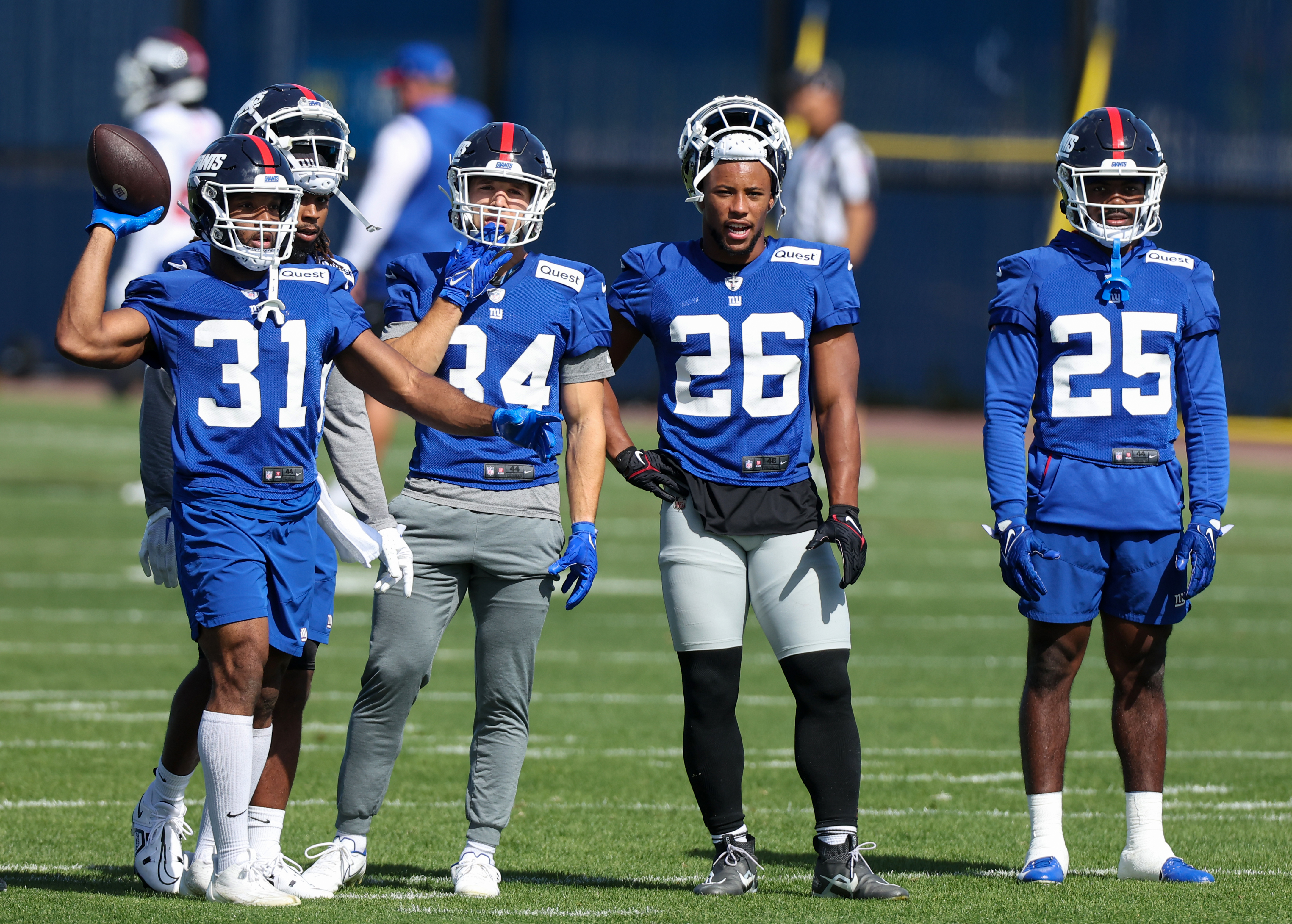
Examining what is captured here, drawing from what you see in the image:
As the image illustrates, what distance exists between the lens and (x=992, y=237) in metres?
22.1

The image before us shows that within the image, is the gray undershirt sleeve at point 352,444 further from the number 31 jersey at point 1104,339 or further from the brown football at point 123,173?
the number 31 jersey at point 1104,339

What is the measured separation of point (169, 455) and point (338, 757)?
6.57 ft

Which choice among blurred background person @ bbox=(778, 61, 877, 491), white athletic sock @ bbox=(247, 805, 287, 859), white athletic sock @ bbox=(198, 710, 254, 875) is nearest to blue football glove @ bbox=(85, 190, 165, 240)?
white athletic sock @ bbox=(198, 710, 254, 875)

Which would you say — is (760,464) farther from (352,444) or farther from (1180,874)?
(1180,874)

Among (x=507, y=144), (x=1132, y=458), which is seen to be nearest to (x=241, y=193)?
(x=507, y=144)

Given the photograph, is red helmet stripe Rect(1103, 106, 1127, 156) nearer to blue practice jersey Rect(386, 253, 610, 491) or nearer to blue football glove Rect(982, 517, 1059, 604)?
blue football glove Rect(982, 517, 1059, 604)

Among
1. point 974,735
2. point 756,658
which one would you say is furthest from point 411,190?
point 974,735

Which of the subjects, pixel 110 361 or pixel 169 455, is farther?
pixel 169 455

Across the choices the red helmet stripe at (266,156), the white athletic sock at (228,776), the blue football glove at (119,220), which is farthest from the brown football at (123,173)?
the white athletic sock at (228,776)

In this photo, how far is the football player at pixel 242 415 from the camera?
4.24 m

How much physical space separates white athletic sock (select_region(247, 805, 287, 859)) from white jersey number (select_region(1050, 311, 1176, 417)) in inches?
84.5

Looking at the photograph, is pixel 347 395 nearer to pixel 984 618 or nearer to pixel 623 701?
pixel 623 701

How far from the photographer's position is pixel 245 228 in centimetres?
433

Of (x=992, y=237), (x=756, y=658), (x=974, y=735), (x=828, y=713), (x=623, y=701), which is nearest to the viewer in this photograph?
(x=828, y=713)
